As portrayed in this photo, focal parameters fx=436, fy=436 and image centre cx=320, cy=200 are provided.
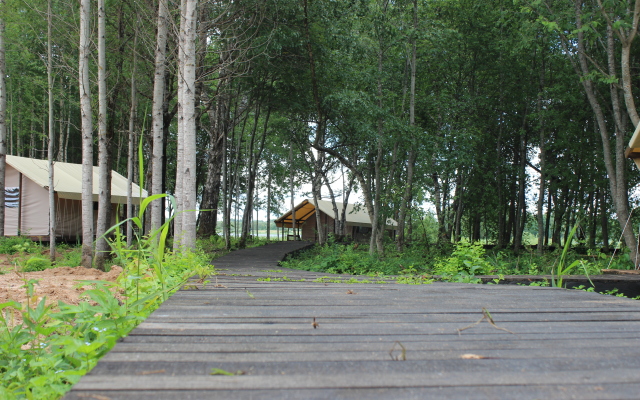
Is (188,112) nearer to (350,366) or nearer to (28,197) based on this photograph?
(350,366)

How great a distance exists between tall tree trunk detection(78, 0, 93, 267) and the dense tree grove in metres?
0.05

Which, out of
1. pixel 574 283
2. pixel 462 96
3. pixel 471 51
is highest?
pixel 471 51

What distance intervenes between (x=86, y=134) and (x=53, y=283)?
11.0 ft

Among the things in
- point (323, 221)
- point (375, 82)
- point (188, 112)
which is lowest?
point (323, 221)

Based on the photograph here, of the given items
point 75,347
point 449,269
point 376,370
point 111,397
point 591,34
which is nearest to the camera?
point 111,397

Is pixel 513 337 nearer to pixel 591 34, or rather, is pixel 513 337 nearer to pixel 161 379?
pixel 161 379

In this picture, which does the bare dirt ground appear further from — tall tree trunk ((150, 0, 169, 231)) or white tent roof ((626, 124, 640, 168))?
white tent roof ((626, 124, 640, 168))

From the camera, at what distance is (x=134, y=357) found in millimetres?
1566

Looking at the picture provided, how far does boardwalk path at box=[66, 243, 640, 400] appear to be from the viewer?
133 centimetres

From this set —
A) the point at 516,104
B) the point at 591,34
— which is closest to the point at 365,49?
the point at 591,34

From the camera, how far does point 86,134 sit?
29.0 ft

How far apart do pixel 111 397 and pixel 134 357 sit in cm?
34

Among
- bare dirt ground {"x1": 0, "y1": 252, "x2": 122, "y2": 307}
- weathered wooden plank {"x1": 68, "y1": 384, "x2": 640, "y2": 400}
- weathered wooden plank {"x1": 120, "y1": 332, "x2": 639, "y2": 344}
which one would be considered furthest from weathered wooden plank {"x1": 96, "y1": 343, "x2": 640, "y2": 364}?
bare dirt ground {"x1": 0, "y1": 252, "x2": 122, "y2": 307}

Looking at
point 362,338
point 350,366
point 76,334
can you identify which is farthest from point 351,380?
point 76,334
